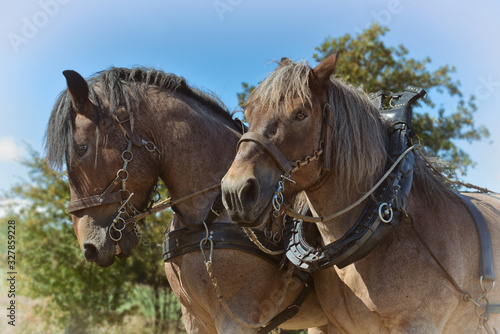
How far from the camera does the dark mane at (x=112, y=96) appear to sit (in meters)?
2.82

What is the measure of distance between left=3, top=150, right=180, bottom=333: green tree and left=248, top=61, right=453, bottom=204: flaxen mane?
537 centimetres

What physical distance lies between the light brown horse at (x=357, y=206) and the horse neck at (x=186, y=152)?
64 cm

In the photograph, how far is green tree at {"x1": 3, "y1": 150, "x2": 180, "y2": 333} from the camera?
7492 mm

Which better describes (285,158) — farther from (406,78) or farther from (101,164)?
(406,78)

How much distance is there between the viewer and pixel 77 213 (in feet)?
9.20

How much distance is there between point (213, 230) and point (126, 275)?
5.56 meters

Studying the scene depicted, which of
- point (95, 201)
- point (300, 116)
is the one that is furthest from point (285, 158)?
point (95, 201)

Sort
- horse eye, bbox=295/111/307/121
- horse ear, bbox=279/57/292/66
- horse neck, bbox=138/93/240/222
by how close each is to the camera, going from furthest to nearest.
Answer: horse neck, bbox=138/93/240/222 → horse ear, bbox=279/57/292/66 → horse eye, bbox=295/111/307/121

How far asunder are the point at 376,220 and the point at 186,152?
1.30 meters

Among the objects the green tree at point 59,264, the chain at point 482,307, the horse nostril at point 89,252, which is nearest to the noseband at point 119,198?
the horse nostril at point 89,252

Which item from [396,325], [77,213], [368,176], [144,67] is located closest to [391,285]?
[396,325]

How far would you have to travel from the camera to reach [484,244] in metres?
2.45

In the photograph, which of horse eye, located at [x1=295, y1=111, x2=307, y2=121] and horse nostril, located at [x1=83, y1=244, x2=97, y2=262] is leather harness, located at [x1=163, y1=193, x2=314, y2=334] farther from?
horse eye, located at [x1=295, y1=111, x2=307, y2=121]

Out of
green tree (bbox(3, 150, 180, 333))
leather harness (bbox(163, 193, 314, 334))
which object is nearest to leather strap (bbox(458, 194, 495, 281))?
leather harness (bbox(163, 193, 314, 334))
